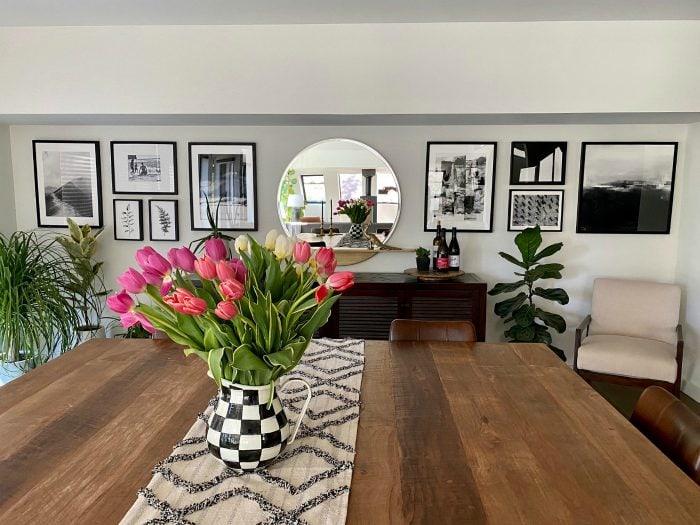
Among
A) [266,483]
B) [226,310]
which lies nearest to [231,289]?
[226,310]

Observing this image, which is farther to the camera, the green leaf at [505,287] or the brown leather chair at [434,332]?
the green leaf at [505,287]

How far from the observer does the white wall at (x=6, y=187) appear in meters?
3.82

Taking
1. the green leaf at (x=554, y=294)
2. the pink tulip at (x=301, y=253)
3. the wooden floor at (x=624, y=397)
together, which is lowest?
the wooden floor at (x=624, y=397)

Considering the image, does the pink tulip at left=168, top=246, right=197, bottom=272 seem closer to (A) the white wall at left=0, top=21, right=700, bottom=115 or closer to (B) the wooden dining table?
(B) the wooden dining table

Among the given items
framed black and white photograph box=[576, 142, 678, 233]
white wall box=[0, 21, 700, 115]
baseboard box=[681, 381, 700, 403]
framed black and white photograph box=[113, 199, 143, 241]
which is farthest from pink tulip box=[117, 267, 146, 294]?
baseboard box=[681, 381, 700, 403]

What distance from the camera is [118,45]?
10.5 feet

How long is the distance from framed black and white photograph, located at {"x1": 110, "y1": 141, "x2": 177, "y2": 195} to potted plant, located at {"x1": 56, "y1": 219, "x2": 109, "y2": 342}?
0.41m

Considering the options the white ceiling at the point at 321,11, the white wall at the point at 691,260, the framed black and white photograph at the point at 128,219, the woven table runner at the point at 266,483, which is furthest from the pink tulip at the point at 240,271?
the white wall at the point at 691,260

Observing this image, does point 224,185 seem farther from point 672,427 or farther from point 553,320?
point 672,427

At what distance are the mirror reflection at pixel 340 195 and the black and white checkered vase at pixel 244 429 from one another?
276cm

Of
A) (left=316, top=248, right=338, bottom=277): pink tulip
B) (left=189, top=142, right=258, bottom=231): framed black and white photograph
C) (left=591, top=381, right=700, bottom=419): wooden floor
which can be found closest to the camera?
(left=316, top=248, right=338, bottom=277): pink tulip

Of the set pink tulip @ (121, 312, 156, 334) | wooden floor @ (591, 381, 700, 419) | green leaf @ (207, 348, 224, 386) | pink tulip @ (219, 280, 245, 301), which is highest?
pink tulip @ (219, 280, 245, 301)

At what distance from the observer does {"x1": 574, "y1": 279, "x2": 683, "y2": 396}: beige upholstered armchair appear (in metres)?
3.03

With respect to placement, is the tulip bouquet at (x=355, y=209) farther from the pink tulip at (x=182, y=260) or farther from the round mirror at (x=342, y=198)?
the pink tulip at (x=182, y=260)
